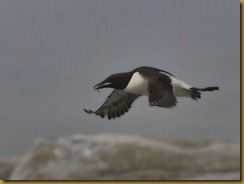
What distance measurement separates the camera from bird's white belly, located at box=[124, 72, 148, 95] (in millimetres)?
11641

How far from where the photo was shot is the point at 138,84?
38.5 ft

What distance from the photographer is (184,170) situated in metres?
24.8

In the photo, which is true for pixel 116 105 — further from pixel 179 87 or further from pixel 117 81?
pixel 179 87

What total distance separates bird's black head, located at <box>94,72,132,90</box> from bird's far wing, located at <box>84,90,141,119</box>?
1.10 meters

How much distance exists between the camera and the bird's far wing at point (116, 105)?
43.3ft

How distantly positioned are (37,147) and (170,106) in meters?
18.5

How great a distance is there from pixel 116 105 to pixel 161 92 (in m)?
2.95

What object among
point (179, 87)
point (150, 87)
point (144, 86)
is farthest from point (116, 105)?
point (150, 87)

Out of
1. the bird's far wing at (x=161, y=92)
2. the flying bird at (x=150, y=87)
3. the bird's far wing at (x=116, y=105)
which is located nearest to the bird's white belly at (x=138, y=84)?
the flying bird at (x=150, y=87)

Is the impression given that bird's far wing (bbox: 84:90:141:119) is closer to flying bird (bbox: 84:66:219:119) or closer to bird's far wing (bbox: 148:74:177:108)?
flying bird (bbox: 84:66:219:119)

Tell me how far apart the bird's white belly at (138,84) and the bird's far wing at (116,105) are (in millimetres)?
1354

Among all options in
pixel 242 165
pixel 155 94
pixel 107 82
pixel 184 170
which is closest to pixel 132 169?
pixel 184 170

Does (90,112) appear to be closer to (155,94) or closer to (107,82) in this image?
(107,82)

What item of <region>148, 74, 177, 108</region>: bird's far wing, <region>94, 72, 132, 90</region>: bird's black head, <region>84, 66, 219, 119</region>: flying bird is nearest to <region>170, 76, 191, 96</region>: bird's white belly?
<region>84, 66, 219, 119</region>: flying bird
